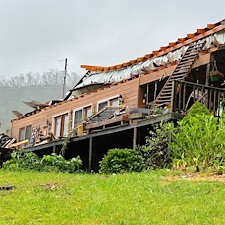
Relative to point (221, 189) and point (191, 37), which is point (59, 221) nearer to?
point (221, 189)

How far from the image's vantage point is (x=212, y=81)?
17.4 meters

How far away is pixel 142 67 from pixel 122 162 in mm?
7420

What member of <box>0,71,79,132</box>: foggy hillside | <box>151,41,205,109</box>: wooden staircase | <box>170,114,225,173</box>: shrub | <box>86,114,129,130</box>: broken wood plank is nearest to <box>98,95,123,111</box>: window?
<box>86,114,129,130</box>: broken wood plank

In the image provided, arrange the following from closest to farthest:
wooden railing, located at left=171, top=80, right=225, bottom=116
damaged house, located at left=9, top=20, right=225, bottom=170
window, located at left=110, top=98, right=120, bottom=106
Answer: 1. wooden railing, located at left=171, top=80, right=225, bottom=116
2. damaged house, located at left=9, top=20, right=225, bottom=170
3. window, located at left=110, top=98, right=120, bottom=106

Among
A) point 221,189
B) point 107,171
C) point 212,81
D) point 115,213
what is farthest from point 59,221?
point 212,81

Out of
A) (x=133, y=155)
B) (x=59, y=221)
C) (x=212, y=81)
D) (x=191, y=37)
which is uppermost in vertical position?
(x=191, y=37)

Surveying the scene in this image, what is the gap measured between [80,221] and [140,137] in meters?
9.71

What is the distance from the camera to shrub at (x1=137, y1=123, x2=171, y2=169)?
14.2m

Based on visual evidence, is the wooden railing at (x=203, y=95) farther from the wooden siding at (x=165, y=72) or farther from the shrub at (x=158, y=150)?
the wooden siding at (x=165, y=72)

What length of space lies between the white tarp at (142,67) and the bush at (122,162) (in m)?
5.02

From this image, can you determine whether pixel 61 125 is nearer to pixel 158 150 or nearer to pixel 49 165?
pixel 49 165

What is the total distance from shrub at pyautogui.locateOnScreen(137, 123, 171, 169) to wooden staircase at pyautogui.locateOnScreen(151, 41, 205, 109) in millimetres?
1997

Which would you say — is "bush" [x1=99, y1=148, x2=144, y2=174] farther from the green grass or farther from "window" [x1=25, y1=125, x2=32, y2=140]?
"window" [x1=25, y1=125, x2=32, y2=140]

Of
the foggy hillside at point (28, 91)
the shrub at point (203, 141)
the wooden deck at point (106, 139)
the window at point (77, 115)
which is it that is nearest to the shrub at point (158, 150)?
the wooden deck at point (106, 139)
